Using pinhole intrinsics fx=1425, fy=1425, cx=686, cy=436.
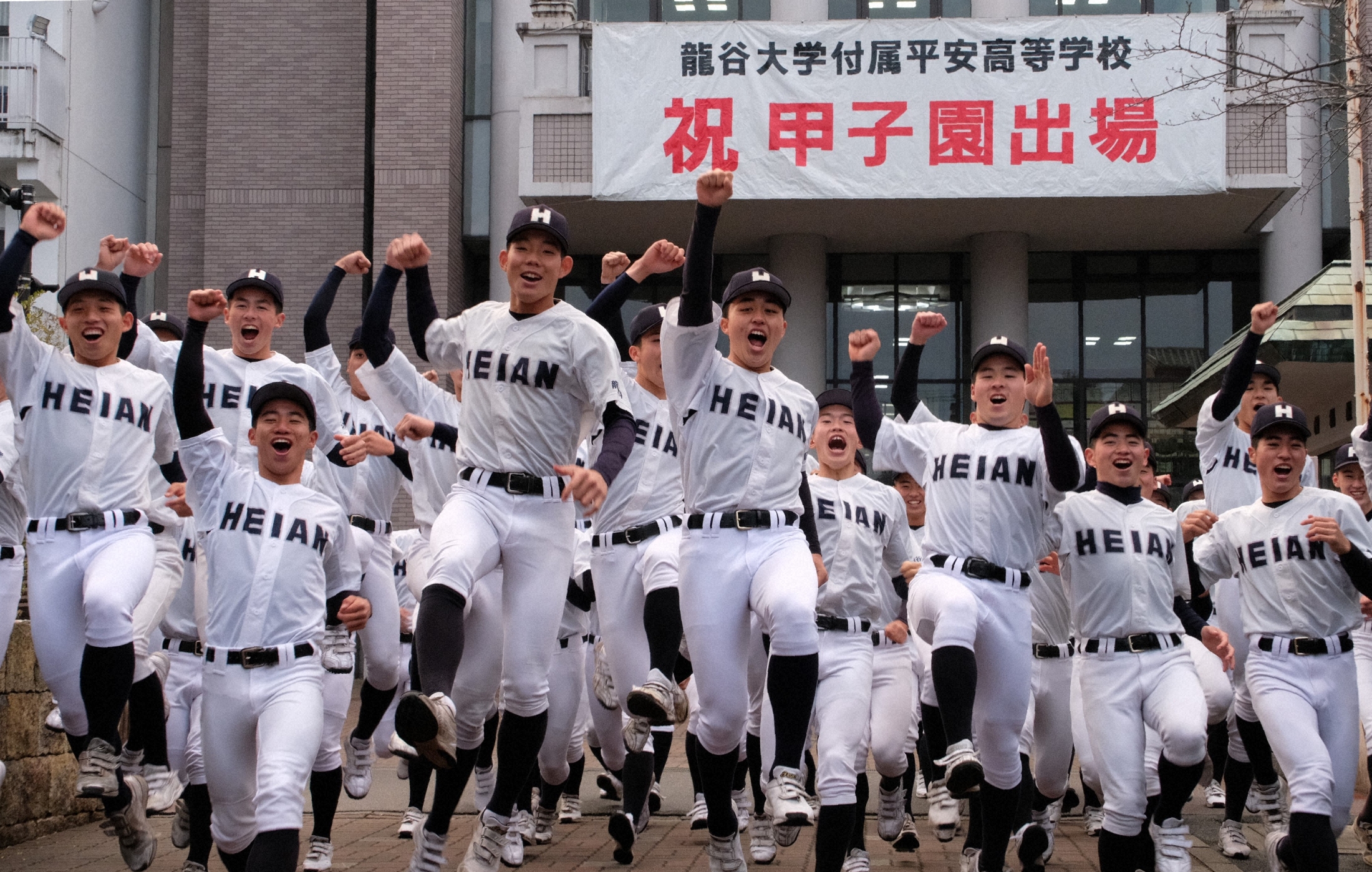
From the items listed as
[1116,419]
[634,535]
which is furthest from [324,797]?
[1116,419]

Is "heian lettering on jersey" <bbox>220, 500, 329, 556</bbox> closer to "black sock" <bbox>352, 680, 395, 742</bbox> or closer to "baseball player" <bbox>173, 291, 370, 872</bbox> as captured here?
"baseball player" <bbox>173, 291, 370, 872</bbox>

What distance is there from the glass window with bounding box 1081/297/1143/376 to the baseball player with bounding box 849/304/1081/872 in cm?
1537

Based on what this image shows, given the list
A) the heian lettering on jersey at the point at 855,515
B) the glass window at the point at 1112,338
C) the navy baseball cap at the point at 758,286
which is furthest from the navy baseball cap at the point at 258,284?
the glass window at the point at 1112,338

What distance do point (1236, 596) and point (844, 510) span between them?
12.1ft

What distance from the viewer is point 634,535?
8445 millimetres

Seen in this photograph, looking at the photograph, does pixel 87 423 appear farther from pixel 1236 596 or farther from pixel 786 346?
pixel 786 346

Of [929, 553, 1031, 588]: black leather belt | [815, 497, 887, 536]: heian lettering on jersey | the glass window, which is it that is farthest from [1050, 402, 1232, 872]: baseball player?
the glass window

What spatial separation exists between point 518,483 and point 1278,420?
13.3 feet

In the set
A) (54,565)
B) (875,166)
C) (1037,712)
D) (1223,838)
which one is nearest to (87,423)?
(54,565)

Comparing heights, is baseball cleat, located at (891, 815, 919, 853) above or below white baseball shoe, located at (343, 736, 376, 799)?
below

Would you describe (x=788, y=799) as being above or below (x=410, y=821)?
above

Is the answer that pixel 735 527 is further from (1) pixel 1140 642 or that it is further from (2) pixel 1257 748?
(2) pixel 1257 748

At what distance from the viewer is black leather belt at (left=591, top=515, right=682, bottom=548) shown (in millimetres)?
8445

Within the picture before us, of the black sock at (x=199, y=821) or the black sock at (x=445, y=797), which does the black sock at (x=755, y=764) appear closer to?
the black sock at (x=445, y=797)
